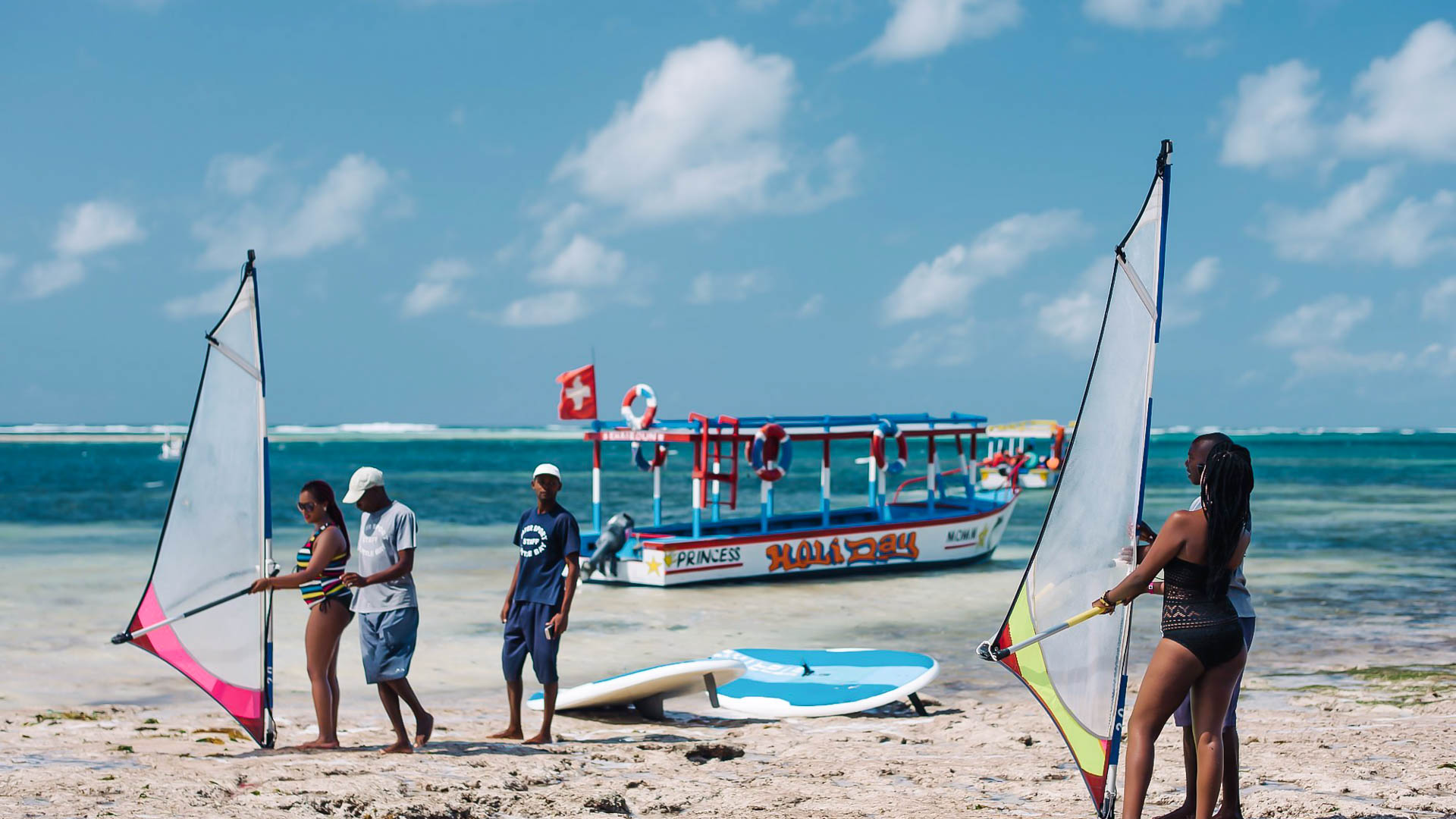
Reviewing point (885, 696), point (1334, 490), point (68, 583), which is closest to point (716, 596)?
point (885, 696)

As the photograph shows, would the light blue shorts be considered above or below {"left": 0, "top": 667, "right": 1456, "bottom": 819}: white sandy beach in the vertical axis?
above

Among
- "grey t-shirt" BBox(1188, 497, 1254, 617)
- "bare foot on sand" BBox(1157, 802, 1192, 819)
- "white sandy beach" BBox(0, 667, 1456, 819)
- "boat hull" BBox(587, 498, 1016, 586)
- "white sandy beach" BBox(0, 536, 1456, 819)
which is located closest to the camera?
"grey t-shirt" BBox(1188, 497, 1254, 617)

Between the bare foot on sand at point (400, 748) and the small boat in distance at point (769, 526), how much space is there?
32.5ft

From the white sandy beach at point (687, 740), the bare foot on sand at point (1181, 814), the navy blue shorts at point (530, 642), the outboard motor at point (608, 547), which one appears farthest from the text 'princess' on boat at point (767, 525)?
the bare foot on sand at point (1181, 814)

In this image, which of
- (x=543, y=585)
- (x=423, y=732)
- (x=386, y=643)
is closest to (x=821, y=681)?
(x=543, y=585)

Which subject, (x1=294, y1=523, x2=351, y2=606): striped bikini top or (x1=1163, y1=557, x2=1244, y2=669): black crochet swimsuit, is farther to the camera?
(x1=294, y1=523, x2=351, y2=606): striped bikini top

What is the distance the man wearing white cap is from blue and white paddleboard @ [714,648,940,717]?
2807 millimetres

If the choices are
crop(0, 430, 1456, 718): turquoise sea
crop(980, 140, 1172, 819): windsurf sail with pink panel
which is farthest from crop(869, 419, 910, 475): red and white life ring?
crop(980, 140, 1172, 819): windsurf sail with pink panel

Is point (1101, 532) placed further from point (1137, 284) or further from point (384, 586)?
point (384, 586)

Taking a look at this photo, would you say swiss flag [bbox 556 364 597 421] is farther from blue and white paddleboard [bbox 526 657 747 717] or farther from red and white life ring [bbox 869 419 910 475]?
blue and white paddleboard [bbox 526 657 747 717]

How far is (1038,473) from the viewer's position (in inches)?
1973

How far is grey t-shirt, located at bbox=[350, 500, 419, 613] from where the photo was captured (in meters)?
6.44

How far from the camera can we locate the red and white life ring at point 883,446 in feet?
60.5

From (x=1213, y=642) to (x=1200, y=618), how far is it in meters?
0.10
